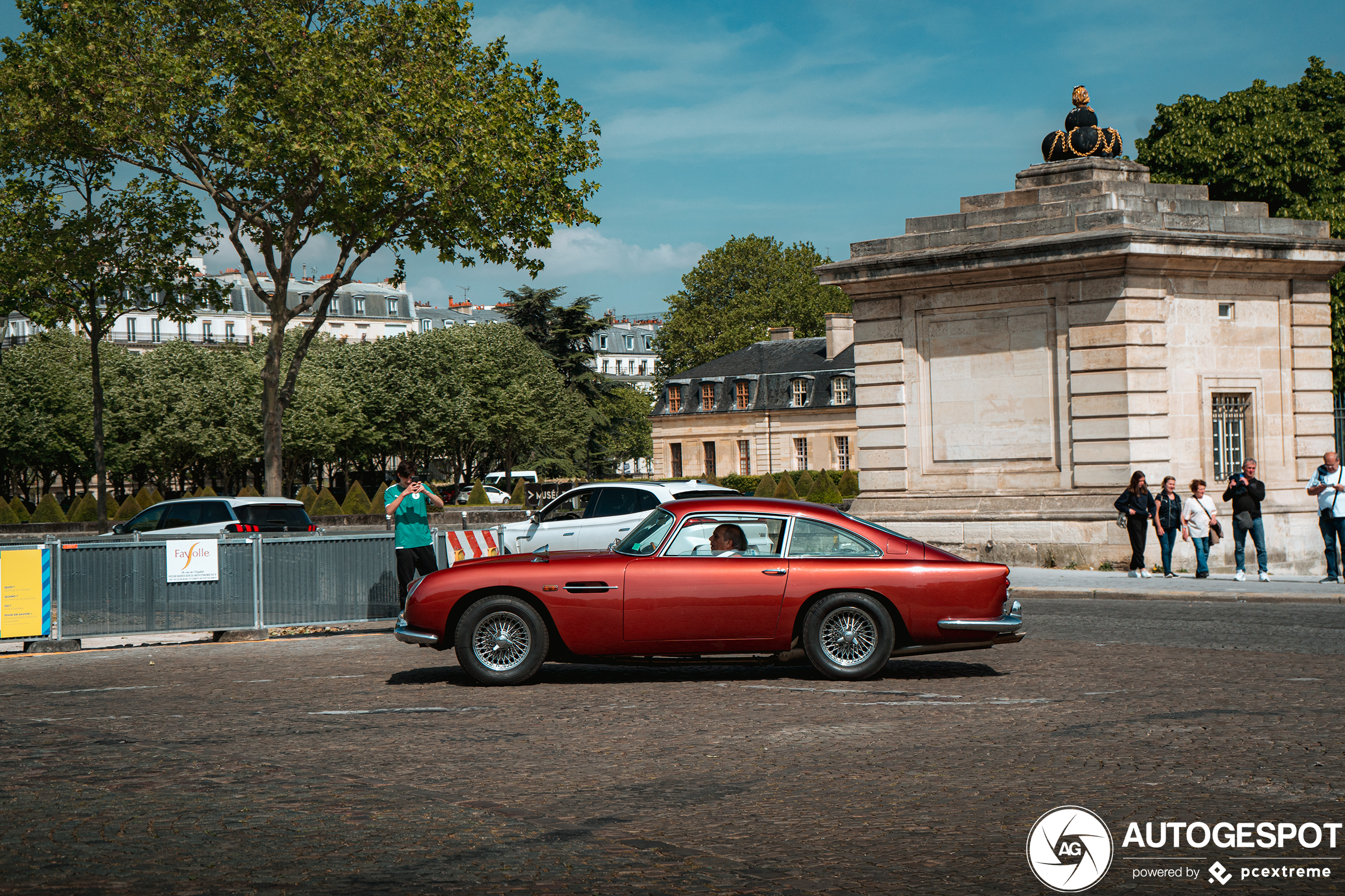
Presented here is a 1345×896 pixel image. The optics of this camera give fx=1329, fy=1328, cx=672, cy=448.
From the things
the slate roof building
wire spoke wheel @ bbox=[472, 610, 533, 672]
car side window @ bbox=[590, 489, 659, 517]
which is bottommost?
wire spoke wheel @ bbox=[472, 610, 533, 672]

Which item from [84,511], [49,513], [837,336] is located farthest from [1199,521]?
[837,336]

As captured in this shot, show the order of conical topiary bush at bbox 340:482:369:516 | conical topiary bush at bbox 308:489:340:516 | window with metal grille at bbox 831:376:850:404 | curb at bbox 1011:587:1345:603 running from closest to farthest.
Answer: curb at bbox 1011:587:1345:603 < conical topiary bush at bbox 308:489:340:516 < conical topiary bush at bbox 340:482:369:516 < window with metal grille at bbox 831:376:850:404

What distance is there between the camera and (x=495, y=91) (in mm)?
Result: 34469

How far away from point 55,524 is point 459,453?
37.3 metres

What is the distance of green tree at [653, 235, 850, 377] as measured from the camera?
97.6 metres

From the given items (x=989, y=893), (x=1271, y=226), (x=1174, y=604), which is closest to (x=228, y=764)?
(x=989, y=893)

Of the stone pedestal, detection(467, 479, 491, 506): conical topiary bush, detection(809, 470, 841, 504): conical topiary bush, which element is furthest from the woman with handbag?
detection(467, 479, 491, 506): conical topiary bush

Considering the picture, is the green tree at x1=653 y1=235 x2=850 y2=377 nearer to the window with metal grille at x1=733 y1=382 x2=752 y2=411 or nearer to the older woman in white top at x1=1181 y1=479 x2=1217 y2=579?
the window with metal grille at x1=733 y1=382 x2=752 y2=411

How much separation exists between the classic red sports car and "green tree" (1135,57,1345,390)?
35.1 m

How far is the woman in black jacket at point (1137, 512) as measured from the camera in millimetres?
20906

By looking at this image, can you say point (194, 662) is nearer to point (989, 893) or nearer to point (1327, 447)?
point (989, 893)

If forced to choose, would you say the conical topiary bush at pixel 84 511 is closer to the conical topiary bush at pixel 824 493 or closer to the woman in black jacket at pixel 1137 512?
the conical topiary bush at pixel 824 493

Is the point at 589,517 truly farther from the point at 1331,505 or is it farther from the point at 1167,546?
the point at 1331,505

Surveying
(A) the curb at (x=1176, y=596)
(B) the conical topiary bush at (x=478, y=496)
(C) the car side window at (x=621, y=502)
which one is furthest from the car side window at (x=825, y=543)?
(B) the conical topiary bush at (x=478, y=496)
